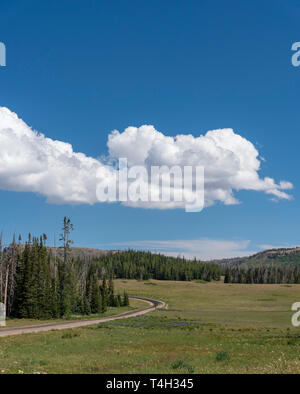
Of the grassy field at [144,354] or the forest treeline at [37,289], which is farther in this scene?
the forest treeline at [37,289]

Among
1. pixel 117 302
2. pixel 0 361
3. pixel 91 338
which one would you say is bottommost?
pixel 117 302

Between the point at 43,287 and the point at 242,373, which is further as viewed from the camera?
the point at 43,287

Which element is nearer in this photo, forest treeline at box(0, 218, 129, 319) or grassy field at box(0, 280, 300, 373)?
grassy field at box(0, 280, 300, 373)

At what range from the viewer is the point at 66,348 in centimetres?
3005

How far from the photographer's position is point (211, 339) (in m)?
36.3

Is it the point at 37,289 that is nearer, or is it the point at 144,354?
the point at 144,354
